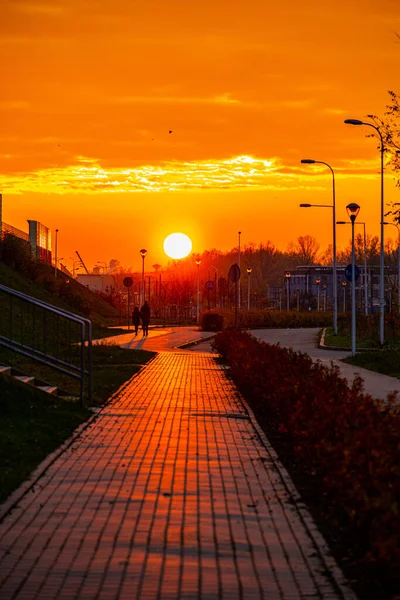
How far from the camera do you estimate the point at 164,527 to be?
7.43 m

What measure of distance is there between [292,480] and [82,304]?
1991 inches

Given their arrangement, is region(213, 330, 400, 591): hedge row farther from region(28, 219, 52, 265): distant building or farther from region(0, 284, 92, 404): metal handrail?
region(28, 219, 52, 265): distant building

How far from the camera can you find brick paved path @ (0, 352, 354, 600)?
5.89 m

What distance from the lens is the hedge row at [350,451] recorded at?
5773mm

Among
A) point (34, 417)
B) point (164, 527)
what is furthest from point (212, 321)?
point (164, 527)

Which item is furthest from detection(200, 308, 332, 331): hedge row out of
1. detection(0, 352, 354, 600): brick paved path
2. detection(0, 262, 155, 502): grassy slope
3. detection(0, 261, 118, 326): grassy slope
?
detection(0, 352, 354, 600): brick paved path

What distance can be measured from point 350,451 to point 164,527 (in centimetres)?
143

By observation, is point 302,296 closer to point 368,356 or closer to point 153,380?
point 368,356

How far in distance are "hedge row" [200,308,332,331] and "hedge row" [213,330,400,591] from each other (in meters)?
47.7

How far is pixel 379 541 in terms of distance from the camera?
18.1 feet

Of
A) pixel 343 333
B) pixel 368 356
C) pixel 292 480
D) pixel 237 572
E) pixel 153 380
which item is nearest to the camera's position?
pixel 237 572

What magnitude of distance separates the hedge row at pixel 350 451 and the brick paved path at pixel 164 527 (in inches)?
12.0

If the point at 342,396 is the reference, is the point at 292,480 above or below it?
below

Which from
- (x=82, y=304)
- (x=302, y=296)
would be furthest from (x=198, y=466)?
(x=302, y=296)
